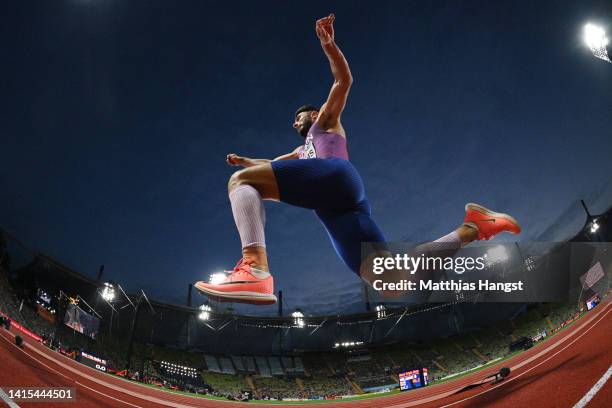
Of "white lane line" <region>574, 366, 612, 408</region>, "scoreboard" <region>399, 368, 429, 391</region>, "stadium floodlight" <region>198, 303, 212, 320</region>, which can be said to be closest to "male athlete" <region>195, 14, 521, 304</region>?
"white lane line" <region>574, 366, 612, 408</region>

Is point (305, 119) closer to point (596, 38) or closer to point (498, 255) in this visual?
point (498, 255)

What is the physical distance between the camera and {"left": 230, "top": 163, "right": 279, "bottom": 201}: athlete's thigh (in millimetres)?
2088

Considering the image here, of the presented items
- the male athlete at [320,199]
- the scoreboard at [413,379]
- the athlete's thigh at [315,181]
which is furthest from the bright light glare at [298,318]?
the athlete's thigh at [315,181]

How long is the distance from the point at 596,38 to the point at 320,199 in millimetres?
18083

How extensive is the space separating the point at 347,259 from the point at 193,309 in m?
30.0

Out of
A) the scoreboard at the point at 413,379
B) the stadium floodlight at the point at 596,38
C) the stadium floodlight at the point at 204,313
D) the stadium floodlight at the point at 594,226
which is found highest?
the stadium floodlight at the point at 596,38

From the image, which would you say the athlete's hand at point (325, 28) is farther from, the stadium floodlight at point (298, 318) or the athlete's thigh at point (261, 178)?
the stadium floodlight at point (298, 318)

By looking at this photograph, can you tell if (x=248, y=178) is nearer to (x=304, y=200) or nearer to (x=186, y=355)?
(x=304, y=200)

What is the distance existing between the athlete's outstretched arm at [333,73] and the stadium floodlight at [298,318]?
99.0 ft

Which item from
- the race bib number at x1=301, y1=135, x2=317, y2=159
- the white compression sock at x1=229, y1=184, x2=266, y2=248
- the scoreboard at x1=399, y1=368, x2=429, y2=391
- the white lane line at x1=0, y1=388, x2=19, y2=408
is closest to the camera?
the white compression sock at x1=229, y1=184, x2=266, y2=248

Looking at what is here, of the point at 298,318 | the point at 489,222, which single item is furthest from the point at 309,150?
the point at 298,318

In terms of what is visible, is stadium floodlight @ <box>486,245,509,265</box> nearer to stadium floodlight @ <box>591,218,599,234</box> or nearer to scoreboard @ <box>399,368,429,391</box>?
scoreboard @ <box>399,368,429,391</box>

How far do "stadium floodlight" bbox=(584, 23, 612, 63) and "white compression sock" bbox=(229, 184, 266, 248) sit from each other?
17874 millimetres

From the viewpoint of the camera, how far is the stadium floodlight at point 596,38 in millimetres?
13047
